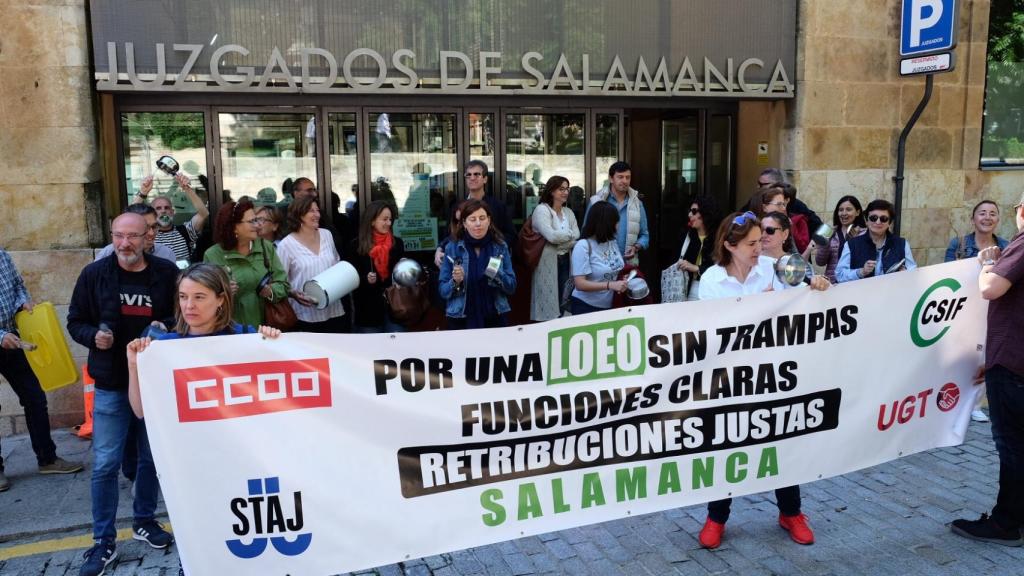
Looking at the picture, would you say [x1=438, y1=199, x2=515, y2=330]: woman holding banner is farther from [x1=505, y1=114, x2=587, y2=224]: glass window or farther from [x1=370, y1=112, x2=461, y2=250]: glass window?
[x1=505, y1=114, x2=587, y2=224]: glass window

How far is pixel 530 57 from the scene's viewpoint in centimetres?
835

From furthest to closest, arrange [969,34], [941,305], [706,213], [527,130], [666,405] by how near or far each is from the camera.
A: [969,34]
[527,130]
[706,213]
[941,305]
[666,405]

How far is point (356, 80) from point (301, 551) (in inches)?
206

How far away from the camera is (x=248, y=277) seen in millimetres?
5688

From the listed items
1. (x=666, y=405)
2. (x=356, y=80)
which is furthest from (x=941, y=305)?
(x=356, y=80)

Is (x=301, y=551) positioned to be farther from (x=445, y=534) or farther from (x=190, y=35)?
(x=190, y=35)

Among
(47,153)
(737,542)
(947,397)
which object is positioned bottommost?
(737,542)

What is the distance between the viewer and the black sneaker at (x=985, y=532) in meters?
4.55

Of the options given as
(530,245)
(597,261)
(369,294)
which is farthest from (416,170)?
(597,261)

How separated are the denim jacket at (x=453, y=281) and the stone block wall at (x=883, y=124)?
14.7ft

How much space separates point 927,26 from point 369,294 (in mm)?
6658

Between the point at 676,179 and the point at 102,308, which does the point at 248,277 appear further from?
the point at 676,179

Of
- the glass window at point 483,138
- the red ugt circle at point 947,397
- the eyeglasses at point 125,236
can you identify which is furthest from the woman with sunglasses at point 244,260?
the red ugt circle at point 947,397

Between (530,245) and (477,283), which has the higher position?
(530,245)
